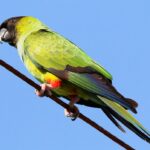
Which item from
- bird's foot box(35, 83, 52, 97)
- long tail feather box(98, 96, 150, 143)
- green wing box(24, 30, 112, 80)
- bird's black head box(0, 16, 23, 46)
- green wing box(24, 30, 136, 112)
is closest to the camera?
long tail feather box(98, 96, 150, 143)

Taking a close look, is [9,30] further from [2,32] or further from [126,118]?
[126,118]

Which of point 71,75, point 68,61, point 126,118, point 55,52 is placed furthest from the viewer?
point 55,52

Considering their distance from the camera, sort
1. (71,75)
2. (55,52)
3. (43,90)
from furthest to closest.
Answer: (55,52)
(71,75)
(43,90)

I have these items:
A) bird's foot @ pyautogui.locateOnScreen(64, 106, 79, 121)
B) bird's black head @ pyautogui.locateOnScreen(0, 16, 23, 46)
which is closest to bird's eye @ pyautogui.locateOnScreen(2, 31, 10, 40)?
bird's black head @ pyautogui.locateOnScreen(0, 16, 23, 46)

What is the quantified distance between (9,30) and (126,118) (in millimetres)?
3133

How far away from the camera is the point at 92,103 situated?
19.8ft

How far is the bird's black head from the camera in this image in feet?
23.2

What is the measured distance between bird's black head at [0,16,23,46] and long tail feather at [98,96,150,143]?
2.29 meters

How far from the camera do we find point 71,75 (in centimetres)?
565

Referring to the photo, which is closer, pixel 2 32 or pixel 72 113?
pixel 72 113

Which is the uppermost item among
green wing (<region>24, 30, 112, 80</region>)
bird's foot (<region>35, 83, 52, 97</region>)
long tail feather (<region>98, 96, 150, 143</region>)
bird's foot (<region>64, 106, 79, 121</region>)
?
green wing (<region>24, 30, 112, 80</region>)

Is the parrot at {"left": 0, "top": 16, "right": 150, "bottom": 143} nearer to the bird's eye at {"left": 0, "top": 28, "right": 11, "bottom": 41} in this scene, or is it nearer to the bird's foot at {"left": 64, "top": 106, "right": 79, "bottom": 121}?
the bird's foot at {"left": 64, "top": 106, "right": 79, "bottom": 121}

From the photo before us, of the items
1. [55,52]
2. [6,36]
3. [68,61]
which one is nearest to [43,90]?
[68,61]

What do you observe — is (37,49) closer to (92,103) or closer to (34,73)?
(34,73)
